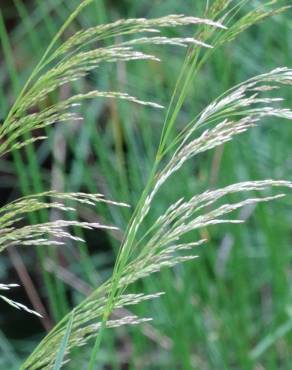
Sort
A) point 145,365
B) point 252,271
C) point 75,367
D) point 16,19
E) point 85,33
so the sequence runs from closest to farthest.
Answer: point 85,33 → point 75,367 → point 145,365 → point 252,271 → point 16,19

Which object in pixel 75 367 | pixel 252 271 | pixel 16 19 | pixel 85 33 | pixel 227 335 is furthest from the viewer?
pixel 16 19

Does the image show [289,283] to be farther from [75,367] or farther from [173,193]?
[75,367]

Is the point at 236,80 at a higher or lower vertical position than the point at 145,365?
higher

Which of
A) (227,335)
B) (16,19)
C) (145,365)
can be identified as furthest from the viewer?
(16,19)

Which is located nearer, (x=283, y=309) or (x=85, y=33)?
(x=85, y=33)

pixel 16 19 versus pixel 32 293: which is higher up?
pixel 16 19

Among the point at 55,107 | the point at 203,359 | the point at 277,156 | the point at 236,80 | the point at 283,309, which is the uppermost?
the point at 55,107

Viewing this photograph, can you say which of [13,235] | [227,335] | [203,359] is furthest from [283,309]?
[13,235]

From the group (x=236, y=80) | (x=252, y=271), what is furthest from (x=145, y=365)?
(x=236, y=80)

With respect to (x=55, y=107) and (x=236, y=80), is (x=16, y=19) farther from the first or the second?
(x=55, y=107)
